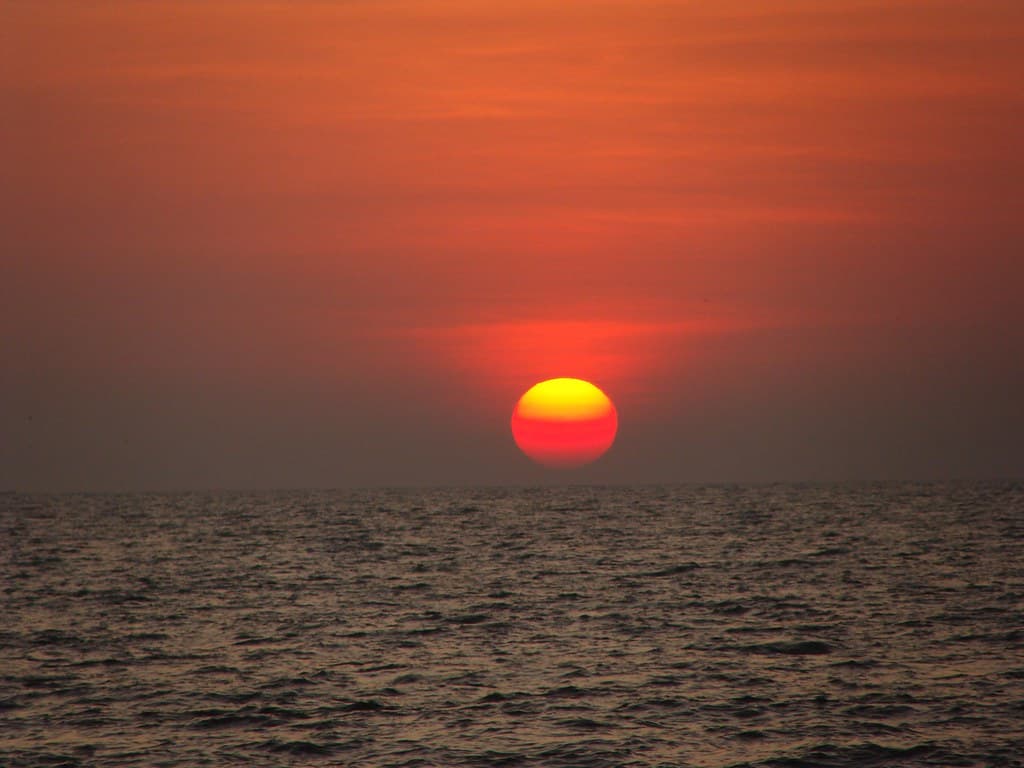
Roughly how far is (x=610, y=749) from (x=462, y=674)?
8765mm

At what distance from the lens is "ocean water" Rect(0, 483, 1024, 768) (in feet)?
90.4

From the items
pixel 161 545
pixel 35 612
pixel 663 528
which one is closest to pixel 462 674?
pixel 35 612

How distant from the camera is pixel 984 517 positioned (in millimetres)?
114438

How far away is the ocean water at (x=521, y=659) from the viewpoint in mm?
27562

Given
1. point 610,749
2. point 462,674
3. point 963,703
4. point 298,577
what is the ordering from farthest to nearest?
1. point 298,577
2. point 462,674
3. point 963,703
4. point 610,749

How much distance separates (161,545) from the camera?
93688 millimetres

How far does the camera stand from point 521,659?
123ft

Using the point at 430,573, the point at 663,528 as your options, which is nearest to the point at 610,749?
the point at 430,573

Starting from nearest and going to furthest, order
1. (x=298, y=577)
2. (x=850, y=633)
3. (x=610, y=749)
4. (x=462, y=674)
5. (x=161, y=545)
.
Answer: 1. (x=610, y=749)
2. (x=462, y=674)
3. (x=850, y=633)
4. (x=298, y=577)
5. (x=161, y=545)

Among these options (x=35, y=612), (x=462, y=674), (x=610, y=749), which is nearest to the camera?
(x=610, y=749)

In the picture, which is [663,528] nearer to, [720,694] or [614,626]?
[614,626]

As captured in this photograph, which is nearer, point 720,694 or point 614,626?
point 720,694

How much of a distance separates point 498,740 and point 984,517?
96.9 metres

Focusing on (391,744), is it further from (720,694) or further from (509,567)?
(509,567)
